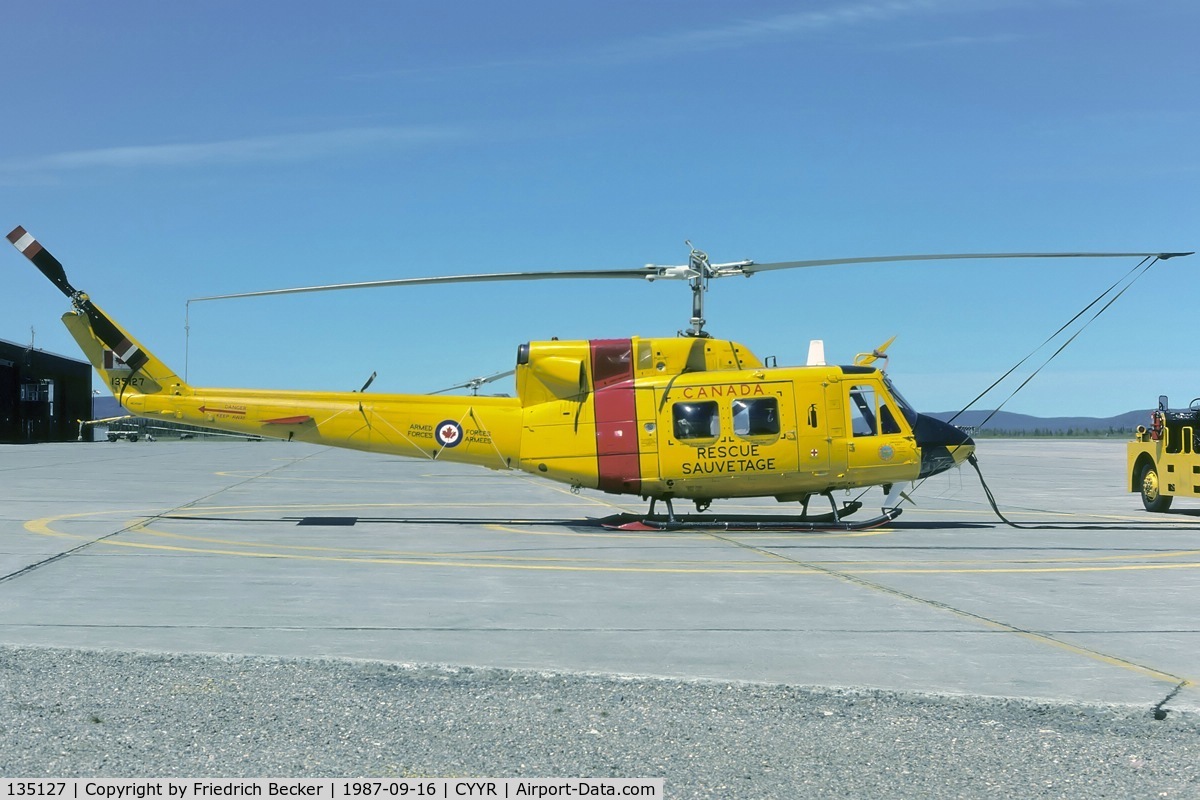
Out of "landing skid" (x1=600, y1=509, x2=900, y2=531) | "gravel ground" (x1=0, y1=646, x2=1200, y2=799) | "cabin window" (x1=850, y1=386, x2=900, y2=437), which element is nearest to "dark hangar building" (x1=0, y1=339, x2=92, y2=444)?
"landing skid" (x1=600, y1=509, x2=900, y2=531)

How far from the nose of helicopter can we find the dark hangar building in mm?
74968

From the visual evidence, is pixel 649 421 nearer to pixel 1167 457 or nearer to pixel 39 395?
pixel 1167 457

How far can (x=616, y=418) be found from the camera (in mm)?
16781

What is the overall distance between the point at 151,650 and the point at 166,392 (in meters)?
12.2

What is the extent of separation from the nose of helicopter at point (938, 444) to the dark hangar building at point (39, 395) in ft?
246

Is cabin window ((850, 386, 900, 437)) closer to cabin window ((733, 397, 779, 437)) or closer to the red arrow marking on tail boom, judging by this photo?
cabin window ((733, 397, 779, 437))

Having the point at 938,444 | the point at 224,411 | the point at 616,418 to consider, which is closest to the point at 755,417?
the point at 616,418

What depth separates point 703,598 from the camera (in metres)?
9.76

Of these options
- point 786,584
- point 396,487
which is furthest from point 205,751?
point 396,487

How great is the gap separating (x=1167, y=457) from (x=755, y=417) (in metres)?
9.89

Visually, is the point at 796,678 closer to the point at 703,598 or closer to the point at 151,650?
the point at 703,598

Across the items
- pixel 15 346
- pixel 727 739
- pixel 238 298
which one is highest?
pixel 15 346

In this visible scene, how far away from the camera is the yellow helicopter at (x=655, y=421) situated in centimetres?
1659
